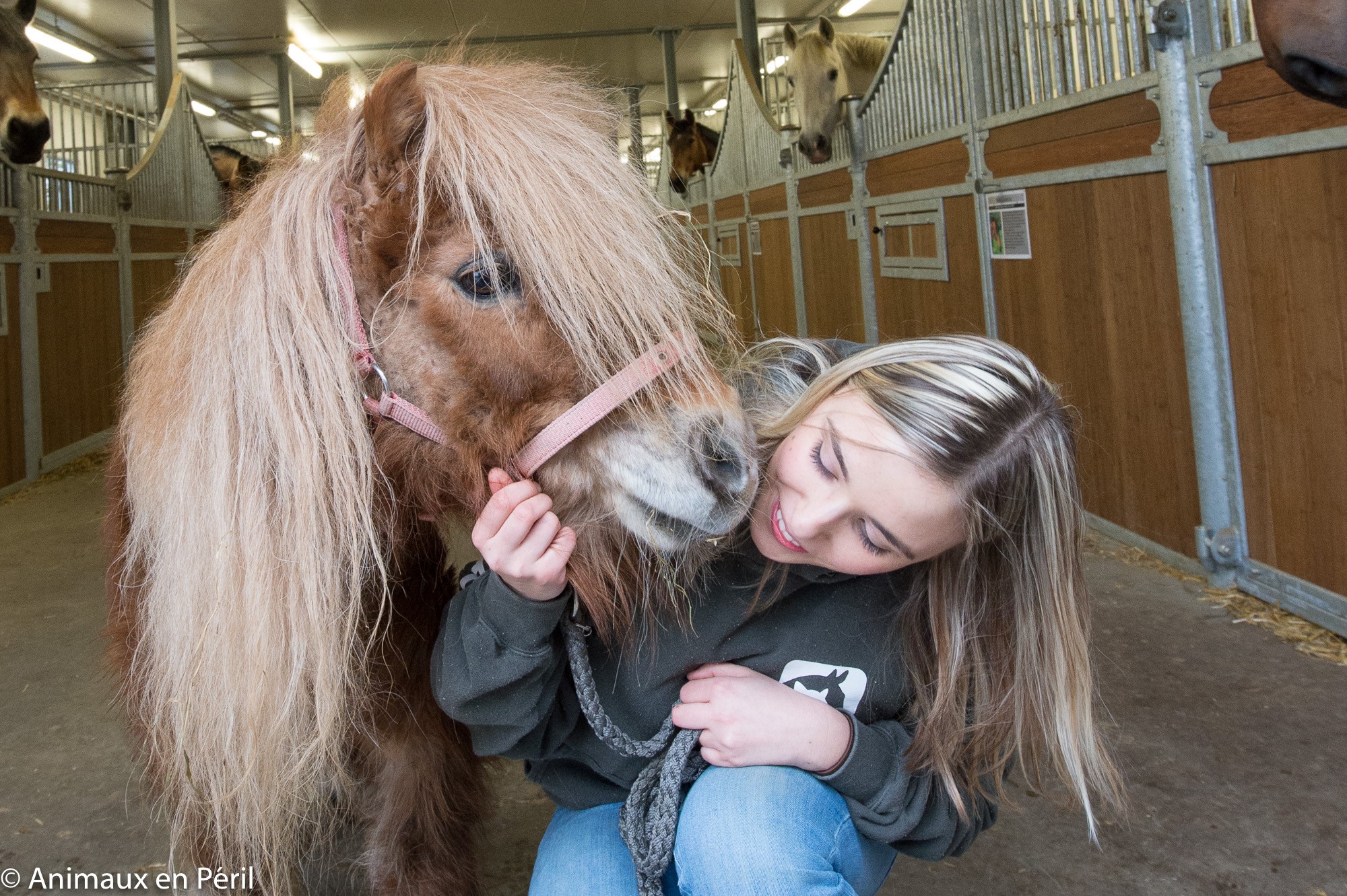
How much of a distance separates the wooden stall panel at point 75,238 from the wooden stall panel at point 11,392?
41 cm

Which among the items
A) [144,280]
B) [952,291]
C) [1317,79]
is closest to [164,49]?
[144,280]

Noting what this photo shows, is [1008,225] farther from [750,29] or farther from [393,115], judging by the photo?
[750,29]

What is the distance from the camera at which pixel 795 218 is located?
6.10 metres

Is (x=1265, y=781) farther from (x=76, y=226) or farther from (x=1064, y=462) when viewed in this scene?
(x=76, y=226)

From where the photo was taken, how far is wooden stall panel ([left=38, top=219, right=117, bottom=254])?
5.20m

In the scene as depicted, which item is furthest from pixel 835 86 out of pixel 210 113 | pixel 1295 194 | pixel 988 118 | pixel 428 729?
pixel 210 113

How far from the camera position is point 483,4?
10867 mm

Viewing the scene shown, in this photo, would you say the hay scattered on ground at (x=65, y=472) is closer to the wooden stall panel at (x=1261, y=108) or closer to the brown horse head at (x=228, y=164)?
the brown horse head at (x=228, y=164)

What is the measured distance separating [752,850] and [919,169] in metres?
3.66

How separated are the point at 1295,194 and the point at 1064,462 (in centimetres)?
153

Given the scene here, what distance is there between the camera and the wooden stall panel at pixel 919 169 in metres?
3.76

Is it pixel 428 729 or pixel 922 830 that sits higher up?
pixel 428 729

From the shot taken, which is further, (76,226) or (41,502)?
(76,226)

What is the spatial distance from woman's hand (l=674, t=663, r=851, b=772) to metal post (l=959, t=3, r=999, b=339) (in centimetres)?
284
